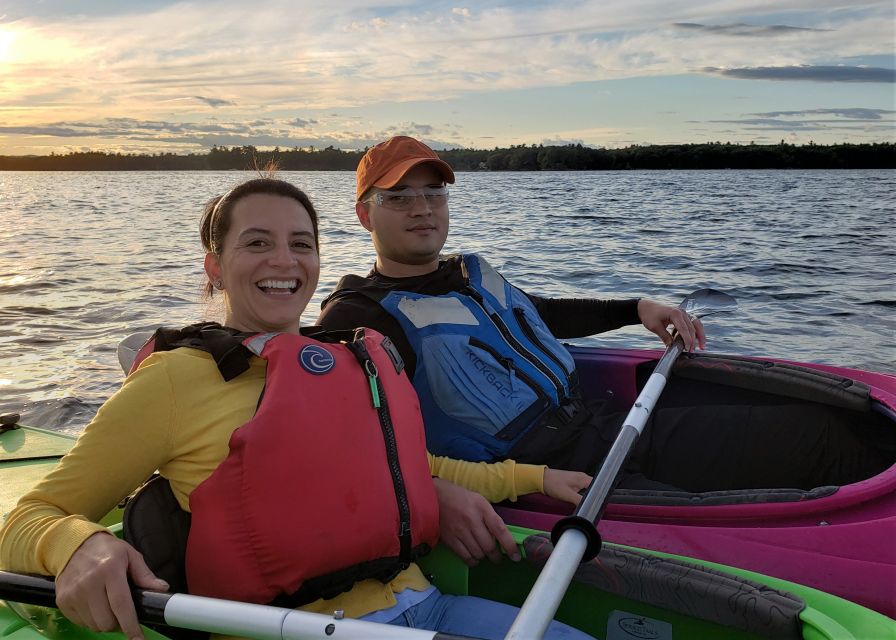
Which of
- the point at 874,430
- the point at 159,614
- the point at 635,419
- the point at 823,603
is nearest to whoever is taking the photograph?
the point at 159,614

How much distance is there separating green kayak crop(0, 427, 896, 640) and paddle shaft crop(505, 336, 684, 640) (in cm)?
18

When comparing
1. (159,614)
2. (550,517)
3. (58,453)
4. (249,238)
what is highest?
(249,238)

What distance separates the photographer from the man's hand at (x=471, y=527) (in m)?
2.03

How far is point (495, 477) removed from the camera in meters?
Result: 2.23

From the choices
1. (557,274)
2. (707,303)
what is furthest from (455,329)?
(557,274)

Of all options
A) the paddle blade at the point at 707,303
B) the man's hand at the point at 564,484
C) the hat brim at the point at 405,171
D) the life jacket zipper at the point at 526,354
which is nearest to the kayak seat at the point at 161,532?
the man's hand at the point at 564,484

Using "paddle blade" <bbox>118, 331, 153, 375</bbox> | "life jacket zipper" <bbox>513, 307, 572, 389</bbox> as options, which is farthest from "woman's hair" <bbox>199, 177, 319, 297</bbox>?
"paddle blade" <bbox>118, 331, 153, 375</bbox>

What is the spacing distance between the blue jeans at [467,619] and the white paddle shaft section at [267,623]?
304mm

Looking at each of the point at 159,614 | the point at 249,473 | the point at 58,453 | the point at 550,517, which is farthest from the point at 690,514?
the point at 58,453

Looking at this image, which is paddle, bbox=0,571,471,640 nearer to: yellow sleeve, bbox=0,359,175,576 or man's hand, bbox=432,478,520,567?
yellow sleeve, bbox=0,359,175,576

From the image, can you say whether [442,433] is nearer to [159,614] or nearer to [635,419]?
[635,419]

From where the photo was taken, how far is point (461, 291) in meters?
2.86

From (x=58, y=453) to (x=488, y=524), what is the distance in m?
2.24

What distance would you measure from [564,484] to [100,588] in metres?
1.21
